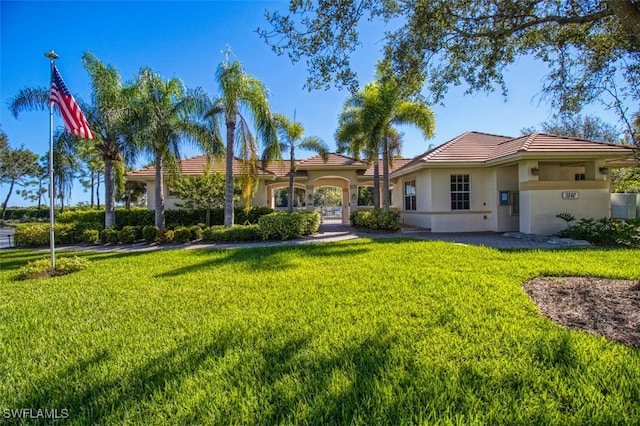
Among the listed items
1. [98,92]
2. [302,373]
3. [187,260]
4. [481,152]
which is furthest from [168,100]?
[481,152]

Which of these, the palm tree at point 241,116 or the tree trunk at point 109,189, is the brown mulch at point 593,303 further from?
the tree trunk at point 109,189

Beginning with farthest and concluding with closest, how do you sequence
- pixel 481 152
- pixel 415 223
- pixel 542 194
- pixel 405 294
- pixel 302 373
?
pixel 415 223
pixel 481 152
pixel 542 194
pixel 405 294
pixel 302 373

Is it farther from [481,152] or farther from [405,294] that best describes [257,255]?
[481,152]

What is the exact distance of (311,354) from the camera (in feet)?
11.5

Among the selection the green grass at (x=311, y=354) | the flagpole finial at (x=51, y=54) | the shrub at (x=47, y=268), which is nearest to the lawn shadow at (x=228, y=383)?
the green grass at (x=311, y=354)

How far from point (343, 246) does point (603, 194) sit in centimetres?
1247

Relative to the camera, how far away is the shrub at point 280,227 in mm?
14325

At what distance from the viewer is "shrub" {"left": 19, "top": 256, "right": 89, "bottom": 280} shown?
803 centimetres

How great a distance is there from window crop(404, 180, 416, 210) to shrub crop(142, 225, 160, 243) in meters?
14.6

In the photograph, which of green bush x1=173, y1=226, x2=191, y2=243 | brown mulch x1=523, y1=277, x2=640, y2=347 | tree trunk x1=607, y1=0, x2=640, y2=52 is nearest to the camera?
brown mulch x1=523, y1=277, x2=640, y2=347

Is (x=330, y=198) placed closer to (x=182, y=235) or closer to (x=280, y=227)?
(x=280, y=227)

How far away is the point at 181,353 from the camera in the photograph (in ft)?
11.8

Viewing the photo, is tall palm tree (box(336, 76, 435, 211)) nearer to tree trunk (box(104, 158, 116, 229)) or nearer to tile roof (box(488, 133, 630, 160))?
tile roof (box(488, 133, 630, 160))

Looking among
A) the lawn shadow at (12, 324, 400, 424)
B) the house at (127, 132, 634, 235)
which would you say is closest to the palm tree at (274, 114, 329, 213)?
the house at (127, 132, 634, 235)
